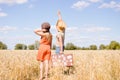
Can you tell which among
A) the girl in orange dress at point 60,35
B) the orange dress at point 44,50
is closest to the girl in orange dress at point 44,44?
the orange dress at point 44,50

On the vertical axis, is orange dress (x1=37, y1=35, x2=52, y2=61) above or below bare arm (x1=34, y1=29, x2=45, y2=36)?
below

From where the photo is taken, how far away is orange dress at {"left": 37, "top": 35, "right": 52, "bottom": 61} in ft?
24.5

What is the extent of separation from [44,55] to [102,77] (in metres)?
2.23

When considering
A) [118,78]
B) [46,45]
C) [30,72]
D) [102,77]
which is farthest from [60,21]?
[102,77]

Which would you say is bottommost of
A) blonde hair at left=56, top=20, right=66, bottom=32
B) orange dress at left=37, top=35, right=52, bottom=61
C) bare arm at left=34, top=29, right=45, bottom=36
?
orange dress at left=37, top=35, right=52, bottom=61

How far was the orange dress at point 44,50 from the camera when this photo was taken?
24.5 feet

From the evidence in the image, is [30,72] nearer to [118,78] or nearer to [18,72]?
[18,72]

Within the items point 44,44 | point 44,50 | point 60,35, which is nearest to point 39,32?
point 44,44

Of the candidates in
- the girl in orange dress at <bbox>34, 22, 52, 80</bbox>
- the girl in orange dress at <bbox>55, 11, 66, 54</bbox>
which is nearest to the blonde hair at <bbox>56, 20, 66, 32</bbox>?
the girl in orange dress at <bbox>55, 11, 66, 54</bbox>

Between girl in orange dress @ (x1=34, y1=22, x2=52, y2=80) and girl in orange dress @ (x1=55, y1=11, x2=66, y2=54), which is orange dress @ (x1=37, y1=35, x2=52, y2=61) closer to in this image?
girl in orange dress @ (x1=34, y1=22, x2=52, y2=80)

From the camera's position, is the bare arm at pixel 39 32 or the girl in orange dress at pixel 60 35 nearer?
the bare arm at pixel 39 32

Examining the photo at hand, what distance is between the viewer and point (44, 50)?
7.45m

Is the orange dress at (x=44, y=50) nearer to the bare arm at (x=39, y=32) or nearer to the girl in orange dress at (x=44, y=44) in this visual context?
the girl in orange dress at (x=44, y=44)

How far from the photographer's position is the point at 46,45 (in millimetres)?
7535
